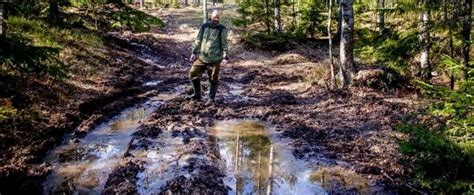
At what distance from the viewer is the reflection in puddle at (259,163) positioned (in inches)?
246

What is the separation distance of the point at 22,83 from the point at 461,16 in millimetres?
9679

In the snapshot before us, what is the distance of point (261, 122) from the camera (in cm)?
983

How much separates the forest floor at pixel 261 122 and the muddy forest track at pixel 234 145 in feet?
0.06

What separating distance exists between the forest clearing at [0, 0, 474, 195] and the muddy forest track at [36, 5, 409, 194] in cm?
3

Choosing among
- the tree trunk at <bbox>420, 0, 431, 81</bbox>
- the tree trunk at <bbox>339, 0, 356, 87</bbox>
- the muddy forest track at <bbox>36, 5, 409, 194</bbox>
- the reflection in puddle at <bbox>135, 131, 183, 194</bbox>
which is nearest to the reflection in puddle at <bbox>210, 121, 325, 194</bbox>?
the muddy forest track at <bbox>36, 5, 409, 194</bbox>

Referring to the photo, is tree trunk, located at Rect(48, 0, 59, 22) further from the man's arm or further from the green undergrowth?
the green undergrowth

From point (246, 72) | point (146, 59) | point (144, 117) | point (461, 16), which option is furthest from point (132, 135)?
point (146, 59)

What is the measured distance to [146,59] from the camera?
19.9 m

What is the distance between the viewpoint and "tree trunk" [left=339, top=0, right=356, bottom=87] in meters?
12.5

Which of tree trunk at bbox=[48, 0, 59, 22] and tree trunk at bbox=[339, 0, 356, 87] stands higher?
tree trunk at bbox=[48, 0, 59, 22]

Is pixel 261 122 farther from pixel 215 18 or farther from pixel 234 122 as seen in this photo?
pixel 215 18

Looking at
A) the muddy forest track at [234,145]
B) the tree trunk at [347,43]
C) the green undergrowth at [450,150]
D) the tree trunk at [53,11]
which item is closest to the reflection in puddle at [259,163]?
the muddy forest track at [234,145]

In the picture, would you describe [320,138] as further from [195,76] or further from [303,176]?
[195,76]

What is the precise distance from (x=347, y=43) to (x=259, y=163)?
21.8 ft
